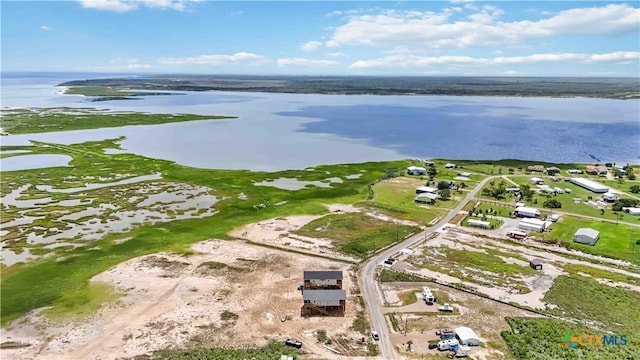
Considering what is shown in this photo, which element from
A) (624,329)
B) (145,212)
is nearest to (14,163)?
(145,212)

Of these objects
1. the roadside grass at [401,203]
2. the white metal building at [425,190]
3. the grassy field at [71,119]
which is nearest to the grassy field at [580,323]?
the roadside grass at [401,203]

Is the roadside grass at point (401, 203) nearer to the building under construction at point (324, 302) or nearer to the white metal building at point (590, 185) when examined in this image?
the building under construction at point (324, 302)

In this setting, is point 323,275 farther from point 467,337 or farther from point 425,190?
point 425,190

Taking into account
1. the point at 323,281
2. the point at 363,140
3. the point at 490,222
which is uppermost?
the point at 363,140

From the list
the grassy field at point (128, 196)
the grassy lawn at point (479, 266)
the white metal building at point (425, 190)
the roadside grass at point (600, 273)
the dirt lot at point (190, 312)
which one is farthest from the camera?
the white metal building at point (425, 190)

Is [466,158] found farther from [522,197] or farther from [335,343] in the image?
[335,343]

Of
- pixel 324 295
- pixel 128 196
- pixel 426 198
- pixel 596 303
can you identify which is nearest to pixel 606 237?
pixel 596 303

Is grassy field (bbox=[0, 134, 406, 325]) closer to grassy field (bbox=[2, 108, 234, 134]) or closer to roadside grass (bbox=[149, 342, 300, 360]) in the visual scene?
roadside grass (bbox=[149, 342, 300, 360])
